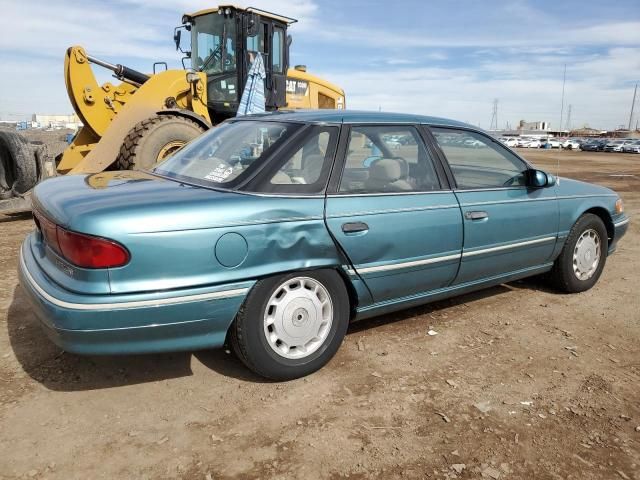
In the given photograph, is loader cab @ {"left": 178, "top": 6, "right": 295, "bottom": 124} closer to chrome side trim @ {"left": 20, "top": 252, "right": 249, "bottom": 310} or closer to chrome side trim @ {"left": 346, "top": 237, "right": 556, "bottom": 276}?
chrome side trim @ {"left": 346, "top": 237, "right": 556, "bottom": 276}

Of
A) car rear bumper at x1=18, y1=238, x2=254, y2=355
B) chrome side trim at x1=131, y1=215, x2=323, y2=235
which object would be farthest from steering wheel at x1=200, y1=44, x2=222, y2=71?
car rear bumper at x1=18, y1=238, x2=254, y2=355

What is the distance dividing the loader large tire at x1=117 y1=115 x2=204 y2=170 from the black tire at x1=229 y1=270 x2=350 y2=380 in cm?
434

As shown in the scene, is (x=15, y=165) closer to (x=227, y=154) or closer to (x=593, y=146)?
(x=227, y=154)

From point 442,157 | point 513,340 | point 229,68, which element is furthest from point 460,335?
point 229,68

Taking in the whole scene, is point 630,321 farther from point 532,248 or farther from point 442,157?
point 442,157

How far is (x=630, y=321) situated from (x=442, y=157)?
204cm

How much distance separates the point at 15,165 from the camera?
7.59 meters

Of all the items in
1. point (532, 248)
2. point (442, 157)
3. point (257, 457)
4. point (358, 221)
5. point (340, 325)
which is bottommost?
point (257, 457)

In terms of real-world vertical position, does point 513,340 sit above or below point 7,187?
below

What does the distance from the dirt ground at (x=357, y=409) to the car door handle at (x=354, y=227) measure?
2.83 ft

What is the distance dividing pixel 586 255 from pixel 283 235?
3.22 meters

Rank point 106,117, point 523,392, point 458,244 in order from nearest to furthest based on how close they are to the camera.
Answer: point 523,392
point 458,244
point 106,117

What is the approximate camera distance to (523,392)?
9.87ft

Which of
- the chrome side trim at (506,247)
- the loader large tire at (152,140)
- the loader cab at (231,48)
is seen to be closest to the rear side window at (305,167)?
the chrome side trim at (506,247)
